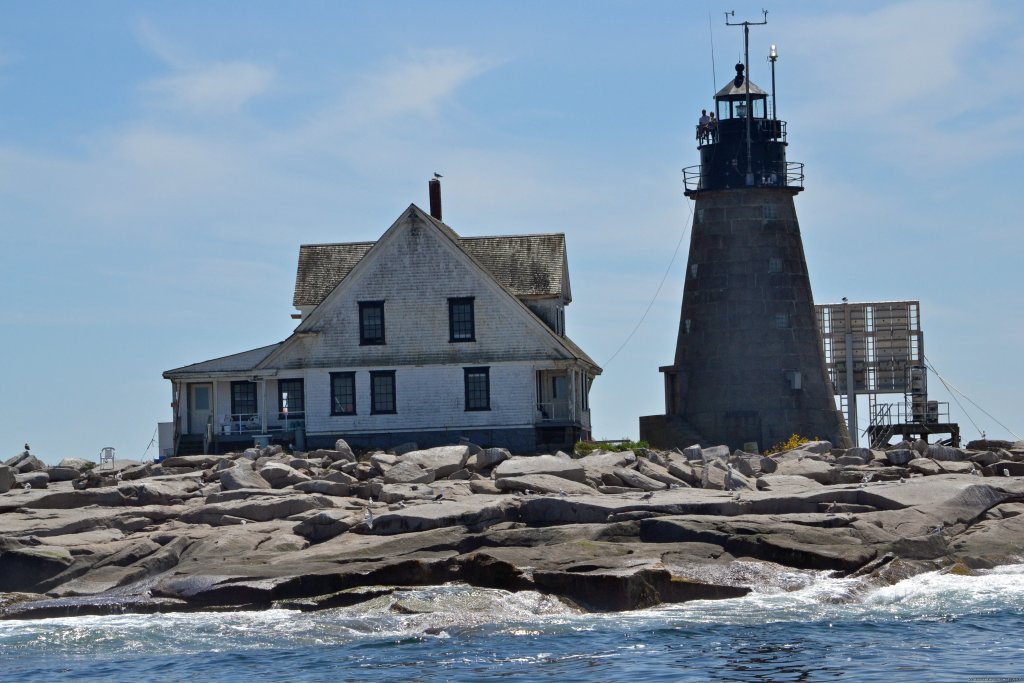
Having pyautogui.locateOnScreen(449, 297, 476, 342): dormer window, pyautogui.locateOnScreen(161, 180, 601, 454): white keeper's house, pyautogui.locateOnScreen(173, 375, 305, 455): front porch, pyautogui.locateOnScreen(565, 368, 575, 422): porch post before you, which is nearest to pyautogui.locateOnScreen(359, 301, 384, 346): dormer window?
pyautogui.locateOnScreen(161, 180, 601, 454): white keeper's house

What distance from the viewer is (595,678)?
16.8 meters

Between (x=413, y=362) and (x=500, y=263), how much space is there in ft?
12.7

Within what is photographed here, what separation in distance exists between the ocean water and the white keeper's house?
55.6 ft

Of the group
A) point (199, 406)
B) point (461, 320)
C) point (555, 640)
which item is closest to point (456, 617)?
point (555, 640)

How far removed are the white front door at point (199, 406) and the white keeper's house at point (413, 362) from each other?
33.7 inches

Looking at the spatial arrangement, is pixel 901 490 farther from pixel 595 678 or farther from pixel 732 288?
pixel 732 288

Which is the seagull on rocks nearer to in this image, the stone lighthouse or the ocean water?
the ocean water

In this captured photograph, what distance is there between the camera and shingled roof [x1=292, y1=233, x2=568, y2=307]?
39625mm

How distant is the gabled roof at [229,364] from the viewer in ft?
128

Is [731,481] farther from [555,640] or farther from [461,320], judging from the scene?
[461,320]

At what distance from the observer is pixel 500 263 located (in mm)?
40031

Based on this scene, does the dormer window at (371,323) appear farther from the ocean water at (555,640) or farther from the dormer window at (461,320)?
the ocean water at (555,640)

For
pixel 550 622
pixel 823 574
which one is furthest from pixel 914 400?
pixel 550 622

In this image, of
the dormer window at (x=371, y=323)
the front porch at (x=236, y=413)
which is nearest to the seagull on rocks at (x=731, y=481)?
the dormer window at (x=371, y=323)
